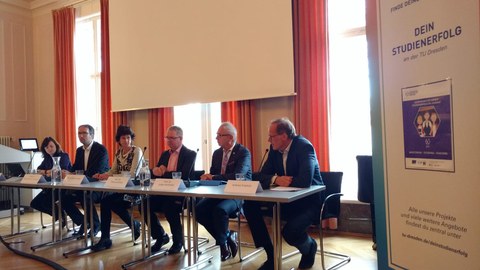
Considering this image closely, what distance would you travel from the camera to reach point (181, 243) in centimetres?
343

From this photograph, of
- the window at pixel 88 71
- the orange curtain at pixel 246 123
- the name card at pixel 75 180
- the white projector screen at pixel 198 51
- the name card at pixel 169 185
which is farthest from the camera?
the window at pixel 88 71

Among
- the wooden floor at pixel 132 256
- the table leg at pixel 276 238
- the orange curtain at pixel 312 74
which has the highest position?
the orange curtain at pixel 312 74

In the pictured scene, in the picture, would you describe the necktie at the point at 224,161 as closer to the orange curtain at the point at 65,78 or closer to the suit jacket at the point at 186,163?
the suit jacket at the point at 186,163

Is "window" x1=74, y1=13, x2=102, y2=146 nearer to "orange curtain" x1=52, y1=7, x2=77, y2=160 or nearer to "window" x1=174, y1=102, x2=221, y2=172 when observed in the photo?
"orange curtain" x1=52, y1=7, x2=77, y2=160

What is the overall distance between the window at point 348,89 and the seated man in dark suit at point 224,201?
1103mm

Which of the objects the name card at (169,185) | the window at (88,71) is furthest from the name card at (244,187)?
the window at (88,71)

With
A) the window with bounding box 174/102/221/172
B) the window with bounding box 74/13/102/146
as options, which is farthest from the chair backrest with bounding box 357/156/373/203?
the window with bounding box 74/13/102/146

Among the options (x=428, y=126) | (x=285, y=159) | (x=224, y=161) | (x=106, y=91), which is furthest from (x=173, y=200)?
(x=106, y=91)

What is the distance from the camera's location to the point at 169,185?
284 cm

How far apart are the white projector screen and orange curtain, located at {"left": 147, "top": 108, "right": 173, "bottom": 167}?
13cm

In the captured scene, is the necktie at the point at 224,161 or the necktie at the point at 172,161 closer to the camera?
the necktie at the point at 224,161

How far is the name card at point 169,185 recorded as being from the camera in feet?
9.17

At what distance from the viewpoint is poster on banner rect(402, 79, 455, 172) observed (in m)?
1.00

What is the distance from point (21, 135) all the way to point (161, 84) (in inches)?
120
